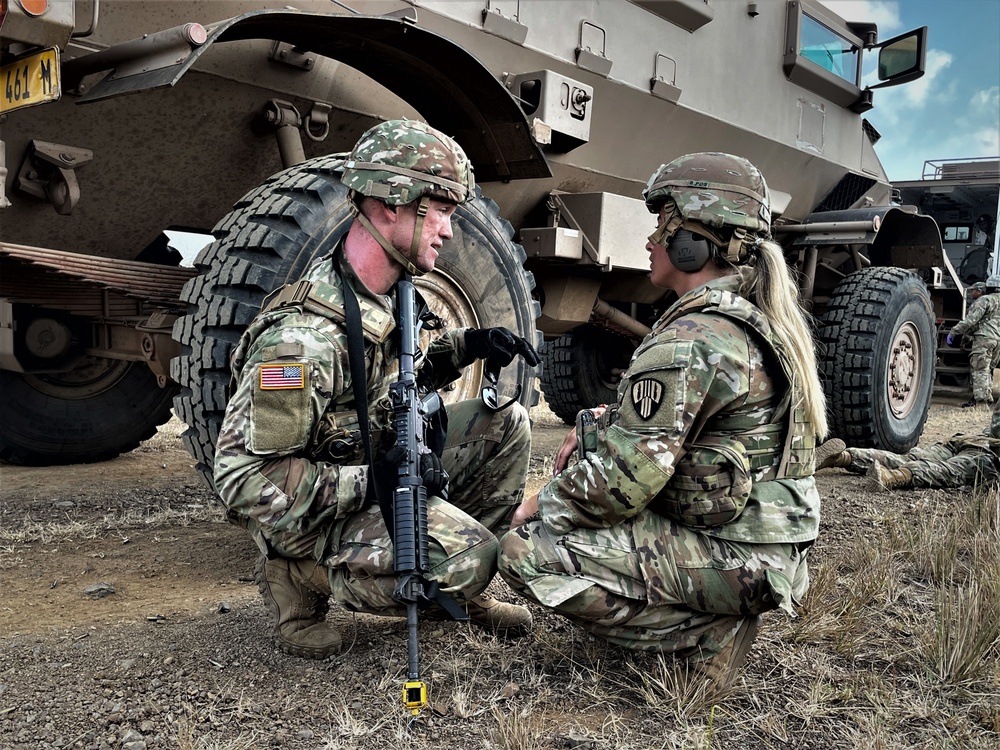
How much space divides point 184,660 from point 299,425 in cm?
70

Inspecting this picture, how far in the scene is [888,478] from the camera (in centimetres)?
488

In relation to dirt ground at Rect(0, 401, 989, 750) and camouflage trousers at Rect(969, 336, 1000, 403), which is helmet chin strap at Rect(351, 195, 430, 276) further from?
camouflage trousers at Rect(969, 336, 1000, 403)

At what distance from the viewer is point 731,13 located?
5363 millimetres

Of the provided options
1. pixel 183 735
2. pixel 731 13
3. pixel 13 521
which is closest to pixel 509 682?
pixel 183 735

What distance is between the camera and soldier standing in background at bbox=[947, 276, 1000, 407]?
8953 mm

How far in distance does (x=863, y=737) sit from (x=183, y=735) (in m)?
1.41

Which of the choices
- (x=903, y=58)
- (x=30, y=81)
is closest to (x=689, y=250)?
(x=30, y=81)

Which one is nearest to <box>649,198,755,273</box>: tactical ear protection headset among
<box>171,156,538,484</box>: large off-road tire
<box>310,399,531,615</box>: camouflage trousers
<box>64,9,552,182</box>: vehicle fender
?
<box>310,399,531,615</box>: camouflage trousers

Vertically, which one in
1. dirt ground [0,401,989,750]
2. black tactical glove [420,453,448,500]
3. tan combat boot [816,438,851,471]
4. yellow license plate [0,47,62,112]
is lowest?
dirt ground [0,401,989,750]

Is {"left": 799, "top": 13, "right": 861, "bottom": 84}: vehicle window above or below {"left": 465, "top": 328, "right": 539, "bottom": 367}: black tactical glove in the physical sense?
above

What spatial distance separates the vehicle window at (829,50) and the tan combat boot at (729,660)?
473 centimetres

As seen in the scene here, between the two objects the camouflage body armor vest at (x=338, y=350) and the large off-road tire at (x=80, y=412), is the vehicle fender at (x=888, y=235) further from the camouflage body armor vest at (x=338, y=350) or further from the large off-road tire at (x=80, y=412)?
the camouflage body armor vest at (x=338, y=350)

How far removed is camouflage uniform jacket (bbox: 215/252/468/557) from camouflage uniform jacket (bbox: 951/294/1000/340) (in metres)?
8.30

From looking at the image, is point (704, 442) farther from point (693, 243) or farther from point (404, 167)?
point (404, 167)
